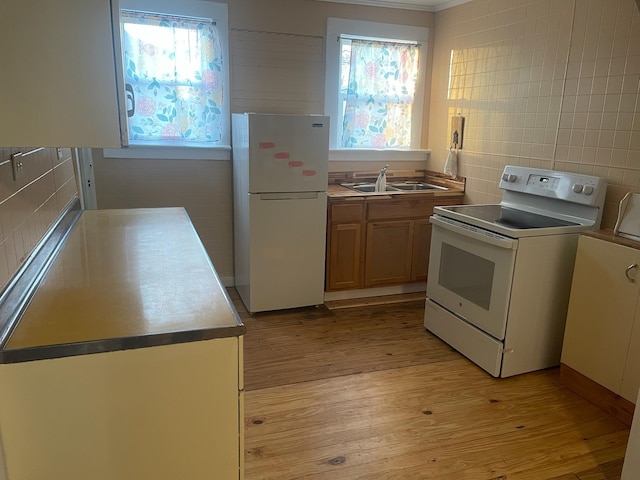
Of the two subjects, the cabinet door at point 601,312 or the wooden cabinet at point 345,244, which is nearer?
the cabinet door at point 601,312

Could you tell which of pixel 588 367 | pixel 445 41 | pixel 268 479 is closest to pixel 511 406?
pixel 588 367

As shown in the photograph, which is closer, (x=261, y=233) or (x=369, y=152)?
(x=261, y=233)

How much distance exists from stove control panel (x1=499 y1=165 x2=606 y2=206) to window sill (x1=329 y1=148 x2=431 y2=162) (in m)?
1.09

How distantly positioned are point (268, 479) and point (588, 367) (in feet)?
5.82

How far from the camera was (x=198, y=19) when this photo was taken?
3.56 m

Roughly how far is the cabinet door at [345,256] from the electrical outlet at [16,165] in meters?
2.37

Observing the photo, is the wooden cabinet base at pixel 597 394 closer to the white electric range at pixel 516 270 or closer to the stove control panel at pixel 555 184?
the white electric range at pixel 516 270

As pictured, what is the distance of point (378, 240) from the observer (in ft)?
12.6

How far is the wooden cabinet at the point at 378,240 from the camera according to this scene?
12.2ft

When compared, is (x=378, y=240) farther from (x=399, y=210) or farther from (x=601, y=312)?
(x=601, y=312)

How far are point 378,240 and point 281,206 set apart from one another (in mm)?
862

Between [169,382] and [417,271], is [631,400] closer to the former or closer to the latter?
[417,271]

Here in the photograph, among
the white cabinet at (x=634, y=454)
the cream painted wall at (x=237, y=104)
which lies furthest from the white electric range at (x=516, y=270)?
the cream painted wall at (x=237, y=104)

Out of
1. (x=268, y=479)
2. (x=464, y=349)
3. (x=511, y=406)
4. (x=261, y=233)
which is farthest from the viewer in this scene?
(x=261, y=233)
